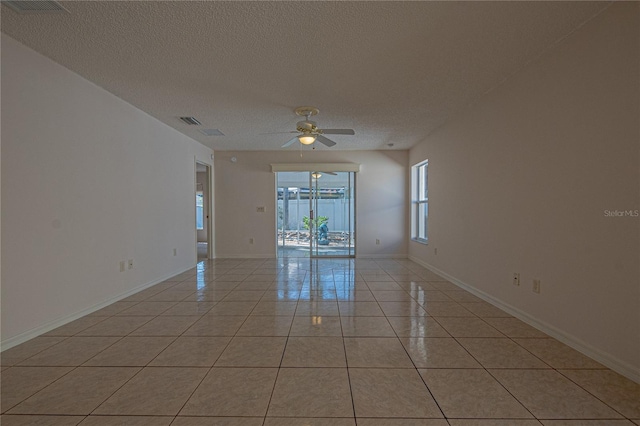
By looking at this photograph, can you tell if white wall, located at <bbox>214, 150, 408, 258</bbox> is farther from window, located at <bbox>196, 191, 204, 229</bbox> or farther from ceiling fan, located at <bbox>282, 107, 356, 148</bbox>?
window, located at <bbox>196, 191, 204, 229</bbox>

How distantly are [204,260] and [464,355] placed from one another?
5.43m

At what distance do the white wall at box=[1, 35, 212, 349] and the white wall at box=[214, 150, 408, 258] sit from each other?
2186 mm

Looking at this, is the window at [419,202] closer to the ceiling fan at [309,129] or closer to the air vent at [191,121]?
the ceiling fan at [309,129]

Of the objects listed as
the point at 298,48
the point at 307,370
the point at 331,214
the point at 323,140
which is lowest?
the point at 307,370

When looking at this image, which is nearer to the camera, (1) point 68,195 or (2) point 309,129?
(1) point 68,195

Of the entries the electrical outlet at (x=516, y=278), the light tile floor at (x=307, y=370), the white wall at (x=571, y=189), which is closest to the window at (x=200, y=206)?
the light tile floor at (x=307, y=370)

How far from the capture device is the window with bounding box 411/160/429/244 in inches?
227

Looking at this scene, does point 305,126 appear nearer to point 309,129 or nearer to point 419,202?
point 309,129

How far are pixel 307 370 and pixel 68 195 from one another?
2715 millimetres

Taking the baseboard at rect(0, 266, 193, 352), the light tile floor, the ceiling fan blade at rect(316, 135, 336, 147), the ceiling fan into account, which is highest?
the ceiling fan

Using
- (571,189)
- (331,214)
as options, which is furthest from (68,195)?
(331,214)

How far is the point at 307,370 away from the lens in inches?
73.8

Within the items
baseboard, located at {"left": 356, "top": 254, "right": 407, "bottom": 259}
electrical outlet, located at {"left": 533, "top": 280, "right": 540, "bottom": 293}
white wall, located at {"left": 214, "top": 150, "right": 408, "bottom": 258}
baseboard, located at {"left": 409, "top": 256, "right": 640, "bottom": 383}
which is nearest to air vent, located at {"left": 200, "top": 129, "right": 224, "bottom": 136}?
white wall, located at {"left": 214, "top": 150, "right": 408, "bottom": 258}

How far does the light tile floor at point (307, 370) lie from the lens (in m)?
1.48
